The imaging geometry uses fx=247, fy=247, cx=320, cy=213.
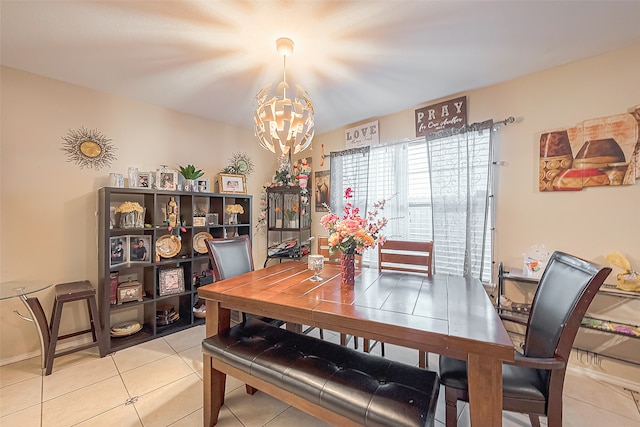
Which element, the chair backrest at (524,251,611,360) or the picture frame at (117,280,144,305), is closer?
the chair backrest at (524,251,611,360)

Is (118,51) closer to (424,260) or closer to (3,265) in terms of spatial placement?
(3,265)

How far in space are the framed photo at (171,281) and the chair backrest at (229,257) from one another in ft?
3.70

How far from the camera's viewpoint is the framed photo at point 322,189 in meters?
3.77

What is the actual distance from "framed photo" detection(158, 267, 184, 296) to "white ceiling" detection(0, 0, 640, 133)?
195 centimetres

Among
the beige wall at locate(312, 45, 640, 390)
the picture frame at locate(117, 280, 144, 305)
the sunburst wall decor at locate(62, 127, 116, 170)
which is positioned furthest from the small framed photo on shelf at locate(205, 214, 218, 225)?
the beige wall at locate(312, 45, 640, 390)

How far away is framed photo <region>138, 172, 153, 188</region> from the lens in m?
2.69

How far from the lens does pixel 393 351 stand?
2404 mm

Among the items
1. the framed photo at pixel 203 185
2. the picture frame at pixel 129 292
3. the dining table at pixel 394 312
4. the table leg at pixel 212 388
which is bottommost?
the table leg at pixel 212 388

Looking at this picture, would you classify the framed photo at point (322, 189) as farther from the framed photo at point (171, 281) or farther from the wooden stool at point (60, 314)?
the wooden stool at point (60, 314)

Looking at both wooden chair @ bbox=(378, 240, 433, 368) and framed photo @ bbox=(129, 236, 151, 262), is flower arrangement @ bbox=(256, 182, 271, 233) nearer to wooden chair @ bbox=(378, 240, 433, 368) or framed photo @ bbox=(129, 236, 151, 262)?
framed photo @ bbox=(129, 236, 151, 262)

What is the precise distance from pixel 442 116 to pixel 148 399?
12.0ft

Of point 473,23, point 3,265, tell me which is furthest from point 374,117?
point 3,265

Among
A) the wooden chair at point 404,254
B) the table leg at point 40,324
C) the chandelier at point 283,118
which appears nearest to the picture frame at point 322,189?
the wooden chair at point 404,254

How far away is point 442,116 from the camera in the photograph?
2.72m
